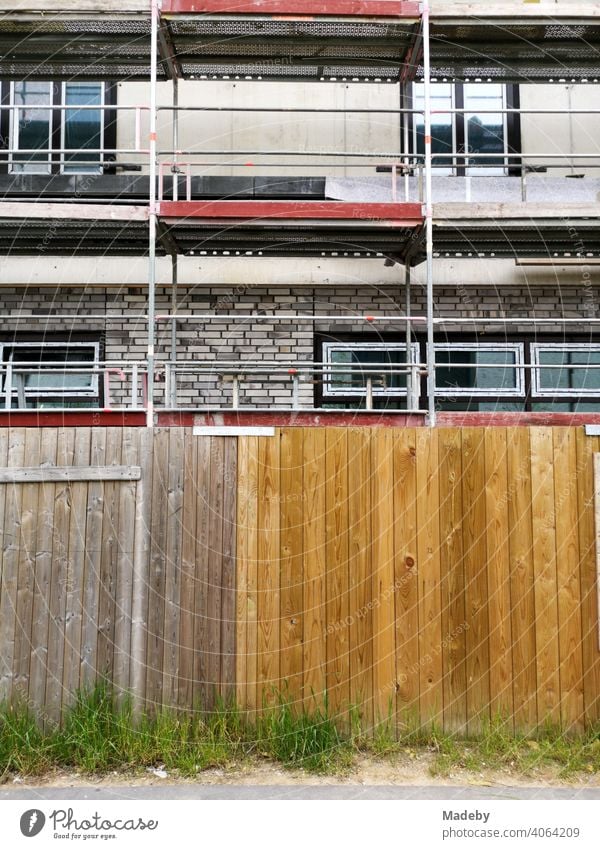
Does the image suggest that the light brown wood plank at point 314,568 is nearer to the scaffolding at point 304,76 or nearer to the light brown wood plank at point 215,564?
the light brown wood plank at point 215,564

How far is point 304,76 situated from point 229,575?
6.14m

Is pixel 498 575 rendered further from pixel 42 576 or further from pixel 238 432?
pixel 42 576

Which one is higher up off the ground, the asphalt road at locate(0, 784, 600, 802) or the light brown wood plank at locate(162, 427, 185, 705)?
the light brown wood plank at locate(162, 427, 185, 705)

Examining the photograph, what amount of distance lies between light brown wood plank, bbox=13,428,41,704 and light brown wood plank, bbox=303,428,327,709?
2.02m

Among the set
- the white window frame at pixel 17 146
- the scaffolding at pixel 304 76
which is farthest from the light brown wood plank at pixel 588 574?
the white window frame at pixel 17 146

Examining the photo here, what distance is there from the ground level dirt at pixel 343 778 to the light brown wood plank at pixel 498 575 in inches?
17.0

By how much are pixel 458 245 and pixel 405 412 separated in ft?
8.08

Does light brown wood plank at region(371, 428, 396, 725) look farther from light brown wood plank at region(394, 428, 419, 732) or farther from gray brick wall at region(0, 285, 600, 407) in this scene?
gray brick wall at region(0, 285, 600, 407)

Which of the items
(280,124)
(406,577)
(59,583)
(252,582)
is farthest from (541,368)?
(59,583)

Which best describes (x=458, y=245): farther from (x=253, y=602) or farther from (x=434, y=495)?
(x=253, y=602)

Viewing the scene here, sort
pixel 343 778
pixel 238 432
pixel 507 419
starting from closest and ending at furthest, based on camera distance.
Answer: pixel 343 778 < pixel 238 432 < pixel 507 419

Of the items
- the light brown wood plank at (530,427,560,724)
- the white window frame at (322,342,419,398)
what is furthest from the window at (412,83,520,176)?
the light brown wood plank at (530,427,560,724)

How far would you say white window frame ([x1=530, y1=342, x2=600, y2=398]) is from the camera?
8.93m

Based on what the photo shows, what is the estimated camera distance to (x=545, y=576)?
4977mm
